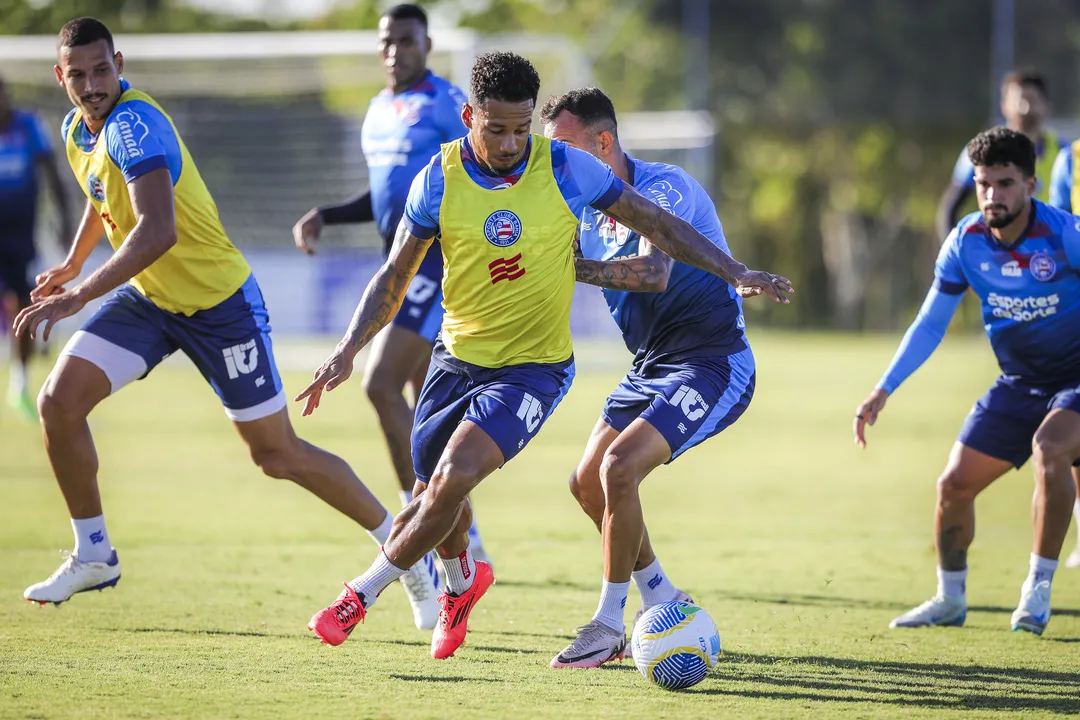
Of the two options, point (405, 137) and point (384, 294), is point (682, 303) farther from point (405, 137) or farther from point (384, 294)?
point (405, 137)

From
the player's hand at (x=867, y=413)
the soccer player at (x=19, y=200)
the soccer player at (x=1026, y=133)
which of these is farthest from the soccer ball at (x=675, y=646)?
the soccer player at (x=19, y=200)

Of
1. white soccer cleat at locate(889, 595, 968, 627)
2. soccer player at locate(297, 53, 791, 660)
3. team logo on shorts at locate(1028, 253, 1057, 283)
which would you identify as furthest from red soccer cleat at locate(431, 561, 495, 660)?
team logo on shorts at locate(1028, 253, 1057, 283)

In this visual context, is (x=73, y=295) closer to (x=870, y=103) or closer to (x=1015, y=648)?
(x=1015, y=648)

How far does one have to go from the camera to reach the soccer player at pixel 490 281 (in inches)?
219

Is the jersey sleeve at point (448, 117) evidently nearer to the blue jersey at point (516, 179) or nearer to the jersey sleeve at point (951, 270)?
the blue jersey at point (516, 179)

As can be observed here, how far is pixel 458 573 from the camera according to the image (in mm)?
6152

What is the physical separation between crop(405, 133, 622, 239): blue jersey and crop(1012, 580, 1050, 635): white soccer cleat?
2.89 metres

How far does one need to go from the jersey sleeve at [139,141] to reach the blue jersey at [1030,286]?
383 cm

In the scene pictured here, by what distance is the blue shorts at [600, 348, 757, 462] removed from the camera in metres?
6.05

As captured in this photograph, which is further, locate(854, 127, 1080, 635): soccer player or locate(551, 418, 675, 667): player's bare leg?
locate(854, 127, 1080, 635): soccer player

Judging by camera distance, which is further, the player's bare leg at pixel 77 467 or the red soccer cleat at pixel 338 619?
the player's bare leg at pixel 77 467

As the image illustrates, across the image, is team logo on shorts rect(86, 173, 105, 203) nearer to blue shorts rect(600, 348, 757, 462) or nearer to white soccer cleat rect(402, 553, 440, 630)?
white soccer cleat rect(402, 553, 440, 630)

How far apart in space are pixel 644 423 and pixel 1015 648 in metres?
2.06

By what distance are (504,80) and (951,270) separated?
281 cm
